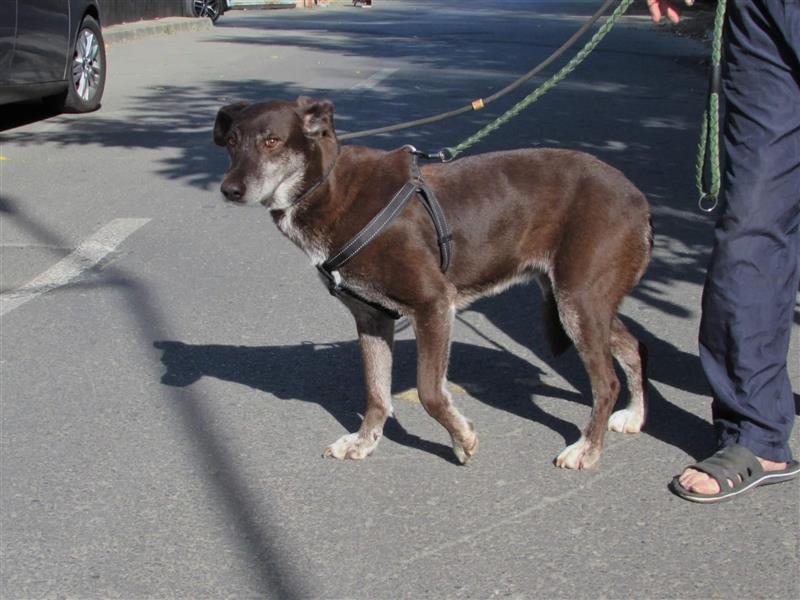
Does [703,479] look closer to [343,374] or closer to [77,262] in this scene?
[343,374]

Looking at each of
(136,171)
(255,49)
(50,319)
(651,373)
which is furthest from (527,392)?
(255,49)

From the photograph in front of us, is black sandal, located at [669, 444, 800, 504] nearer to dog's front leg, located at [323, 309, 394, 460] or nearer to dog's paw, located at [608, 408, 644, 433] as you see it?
dog's paw, located at [608, 408, 644, 433]

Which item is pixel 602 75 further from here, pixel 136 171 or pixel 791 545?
pixel 791 545

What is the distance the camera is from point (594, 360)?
13.7 ft

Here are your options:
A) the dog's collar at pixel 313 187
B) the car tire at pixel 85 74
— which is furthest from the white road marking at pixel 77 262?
the car tire at pixel 85 74

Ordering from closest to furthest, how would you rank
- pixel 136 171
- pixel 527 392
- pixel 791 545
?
→ pixel 791 545 < pixel 527 392 < pixel 136 171

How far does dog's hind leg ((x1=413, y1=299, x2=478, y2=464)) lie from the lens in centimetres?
407

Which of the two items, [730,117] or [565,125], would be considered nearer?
[730,117]

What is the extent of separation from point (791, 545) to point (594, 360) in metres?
0.96

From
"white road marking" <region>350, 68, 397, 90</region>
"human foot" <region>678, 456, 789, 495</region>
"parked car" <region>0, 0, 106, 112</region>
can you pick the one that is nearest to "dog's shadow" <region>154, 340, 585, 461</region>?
"human foot" <region>678, 456, 789, 495</region>

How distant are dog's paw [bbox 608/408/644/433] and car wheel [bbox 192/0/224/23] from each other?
70.7 feet

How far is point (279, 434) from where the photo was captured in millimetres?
4531

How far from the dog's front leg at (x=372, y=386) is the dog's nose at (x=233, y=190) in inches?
26.8

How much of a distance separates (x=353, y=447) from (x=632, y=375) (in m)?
1.09
